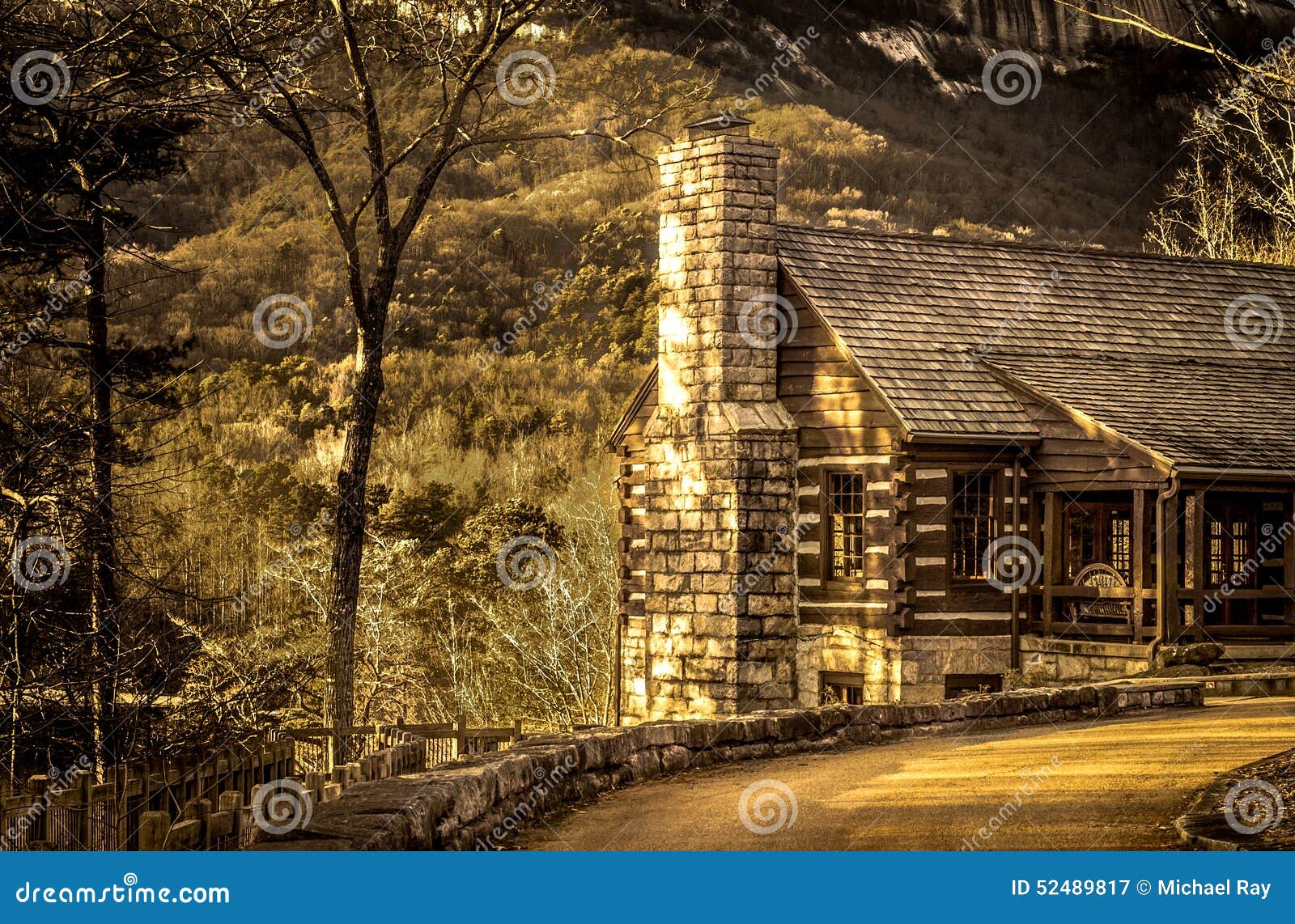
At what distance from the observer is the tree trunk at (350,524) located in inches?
922

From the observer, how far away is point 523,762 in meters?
10.3

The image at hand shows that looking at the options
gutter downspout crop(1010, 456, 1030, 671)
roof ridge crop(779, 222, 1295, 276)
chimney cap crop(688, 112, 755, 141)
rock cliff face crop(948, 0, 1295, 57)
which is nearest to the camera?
gutter downspout crop(1010, 456, 1030, 671)

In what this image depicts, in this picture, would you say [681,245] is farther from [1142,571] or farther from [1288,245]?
[1288,245]

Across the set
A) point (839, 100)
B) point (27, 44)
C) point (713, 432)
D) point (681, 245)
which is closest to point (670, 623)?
point (713, 432)

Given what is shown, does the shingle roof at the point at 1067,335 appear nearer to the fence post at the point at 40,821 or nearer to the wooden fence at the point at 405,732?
the wooden fence at the point at 405,732

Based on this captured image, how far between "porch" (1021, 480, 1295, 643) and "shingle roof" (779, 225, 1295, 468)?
1.01m

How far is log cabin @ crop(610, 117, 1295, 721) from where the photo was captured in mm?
22406

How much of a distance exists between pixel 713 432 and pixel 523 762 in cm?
1356

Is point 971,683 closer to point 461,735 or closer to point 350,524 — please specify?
point 461,735

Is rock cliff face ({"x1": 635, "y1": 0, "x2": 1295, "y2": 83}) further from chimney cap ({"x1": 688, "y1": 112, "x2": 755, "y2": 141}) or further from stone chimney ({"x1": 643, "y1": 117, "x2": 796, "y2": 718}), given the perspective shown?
stone chimney ({"x1": 643, "y1": 117, "x2": 796, "y2": 718})

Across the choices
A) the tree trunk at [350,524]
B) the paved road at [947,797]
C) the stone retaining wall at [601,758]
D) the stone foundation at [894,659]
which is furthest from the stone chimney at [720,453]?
the paved road at [947,797]

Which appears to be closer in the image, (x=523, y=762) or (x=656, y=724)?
(x=523, y=762)

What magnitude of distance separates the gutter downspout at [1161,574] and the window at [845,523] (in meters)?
4.14

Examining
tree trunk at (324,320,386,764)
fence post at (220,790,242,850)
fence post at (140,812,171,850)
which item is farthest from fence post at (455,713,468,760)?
fence post at (140,812,171,850)
